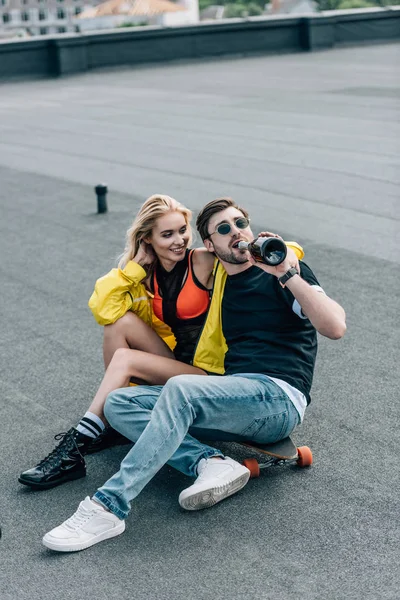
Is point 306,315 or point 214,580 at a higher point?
point 306,315

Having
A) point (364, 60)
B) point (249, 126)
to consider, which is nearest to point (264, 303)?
point (249, 126)

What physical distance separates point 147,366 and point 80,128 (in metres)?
12.0

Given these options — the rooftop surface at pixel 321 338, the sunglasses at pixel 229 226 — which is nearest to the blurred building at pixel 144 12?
the rooftop surface at pixel 321 338

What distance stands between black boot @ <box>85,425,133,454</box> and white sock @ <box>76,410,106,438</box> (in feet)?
0.61

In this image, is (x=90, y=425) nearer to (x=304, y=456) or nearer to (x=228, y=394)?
(x=228, y=394)

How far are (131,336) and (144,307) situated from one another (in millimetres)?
191

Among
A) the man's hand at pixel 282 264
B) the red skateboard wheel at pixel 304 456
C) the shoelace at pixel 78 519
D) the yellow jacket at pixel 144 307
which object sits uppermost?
the man's hand at pixel 282 264

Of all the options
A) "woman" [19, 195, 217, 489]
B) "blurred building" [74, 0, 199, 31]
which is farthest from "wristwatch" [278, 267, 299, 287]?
"blurred building" [74, 0, 199, 31]

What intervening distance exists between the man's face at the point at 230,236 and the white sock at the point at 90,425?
3.23ft

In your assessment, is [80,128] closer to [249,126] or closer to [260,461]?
[249,126]

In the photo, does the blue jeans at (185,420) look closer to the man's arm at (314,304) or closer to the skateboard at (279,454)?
the skateboard at (279,454)

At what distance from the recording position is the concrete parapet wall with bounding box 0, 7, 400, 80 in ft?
77.0

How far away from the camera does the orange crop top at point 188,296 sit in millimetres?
4648

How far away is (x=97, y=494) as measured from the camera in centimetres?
385
